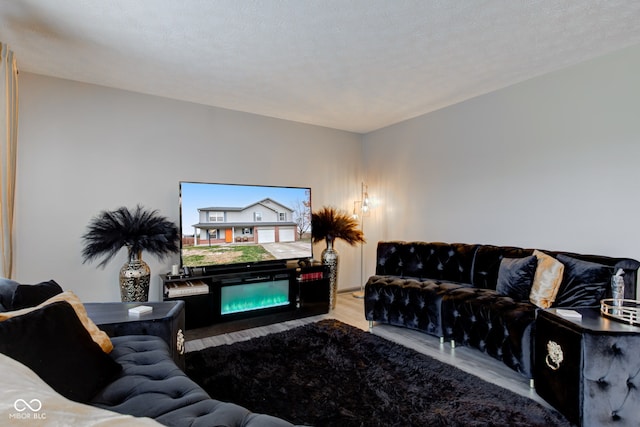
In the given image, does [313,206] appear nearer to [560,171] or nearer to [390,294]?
[390,294]

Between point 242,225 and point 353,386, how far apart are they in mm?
2202

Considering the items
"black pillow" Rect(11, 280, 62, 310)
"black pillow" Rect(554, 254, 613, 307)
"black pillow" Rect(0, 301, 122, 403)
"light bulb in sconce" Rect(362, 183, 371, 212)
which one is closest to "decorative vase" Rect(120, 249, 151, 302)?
"black pillow" Rect(11, 280, 62, 310)

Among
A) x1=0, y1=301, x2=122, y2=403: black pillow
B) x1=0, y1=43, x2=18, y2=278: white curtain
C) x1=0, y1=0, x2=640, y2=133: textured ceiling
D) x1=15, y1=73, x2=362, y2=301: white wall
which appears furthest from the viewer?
x1=15, y1=73, x2=362, y2=301: white wall

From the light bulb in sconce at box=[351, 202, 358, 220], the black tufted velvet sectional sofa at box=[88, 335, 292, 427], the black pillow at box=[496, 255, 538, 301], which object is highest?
the light bulb in sconce at box=[351, 202, 358, 220]

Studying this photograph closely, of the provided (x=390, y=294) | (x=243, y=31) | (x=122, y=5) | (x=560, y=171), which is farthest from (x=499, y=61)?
(x=122, y=5)

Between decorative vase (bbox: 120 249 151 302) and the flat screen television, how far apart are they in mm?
409

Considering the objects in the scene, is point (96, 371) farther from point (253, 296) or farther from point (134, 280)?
point (253, 296)

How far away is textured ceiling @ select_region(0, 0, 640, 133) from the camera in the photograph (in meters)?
2.17

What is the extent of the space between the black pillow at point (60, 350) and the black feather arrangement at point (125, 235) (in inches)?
71.2

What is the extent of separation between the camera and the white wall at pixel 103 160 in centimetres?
315

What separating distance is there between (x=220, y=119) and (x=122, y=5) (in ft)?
6.75

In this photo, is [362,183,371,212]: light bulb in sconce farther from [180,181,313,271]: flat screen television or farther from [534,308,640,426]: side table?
[534,308,640,426]: side table

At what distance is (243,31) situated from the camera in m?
2.42

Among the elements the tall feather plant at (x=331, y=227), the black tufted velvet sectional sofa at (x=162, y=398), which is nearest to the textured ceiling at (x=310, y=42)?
the tall feather plant at (x=331, y=227)
